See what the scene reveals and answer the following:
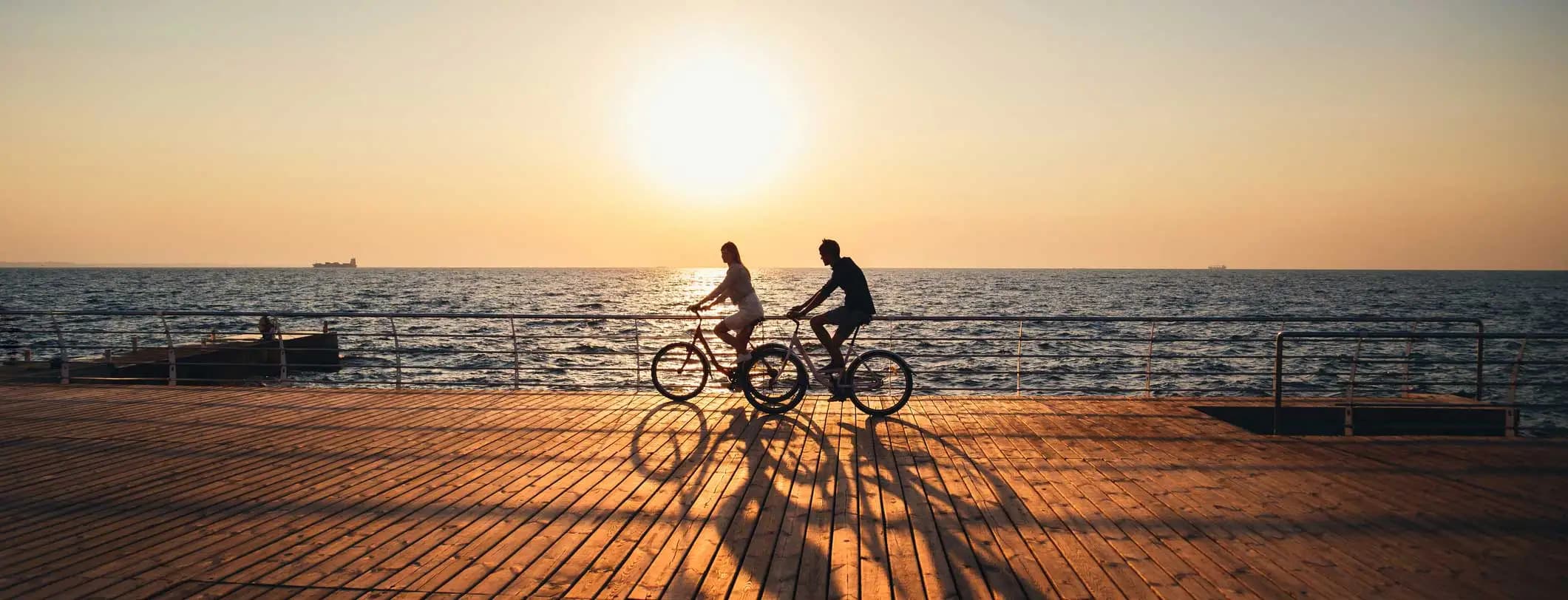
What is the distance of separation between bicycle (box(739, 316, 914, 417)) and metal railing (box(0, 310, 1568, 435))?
122cm

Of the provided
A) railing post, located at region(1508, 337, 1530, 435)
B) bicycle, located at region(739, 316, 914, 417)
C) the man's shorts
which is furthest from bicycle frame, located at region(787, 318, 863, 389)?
railing post, located at region(1508, 337, 1530, 435)

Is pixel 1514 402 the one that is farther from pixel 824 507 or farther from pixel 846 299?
pixel 824 507

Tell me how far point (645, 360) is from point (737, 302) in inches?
894

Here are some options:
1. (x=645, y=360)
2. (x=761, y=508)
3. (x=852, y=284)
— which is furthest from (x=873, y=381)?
(x=645, y=360)

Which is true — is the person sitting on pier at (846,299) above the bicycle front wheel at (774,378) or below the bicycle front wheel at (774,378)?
above

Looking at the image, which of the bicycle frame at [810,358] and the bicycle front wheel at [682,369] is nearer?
the bicycle frame at [810,358]

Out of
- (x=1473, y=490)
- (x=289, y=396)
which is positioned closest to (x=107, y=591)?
(x=289, y=396)

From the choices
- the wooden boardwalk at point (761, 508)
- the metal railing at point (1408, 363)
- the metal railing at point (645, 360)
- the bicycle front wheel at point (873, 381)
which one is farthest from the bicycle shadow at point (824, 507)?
the metal railing at point (1408, 363)

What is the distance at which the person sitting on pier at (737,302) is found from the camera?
28.9ft

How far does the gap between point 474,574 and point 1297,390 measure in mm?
24742

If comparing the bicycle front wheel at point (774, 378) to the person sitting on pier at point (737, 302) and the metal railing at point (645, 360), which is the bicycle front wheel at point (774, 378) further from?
the metal railing at point (645, 360)

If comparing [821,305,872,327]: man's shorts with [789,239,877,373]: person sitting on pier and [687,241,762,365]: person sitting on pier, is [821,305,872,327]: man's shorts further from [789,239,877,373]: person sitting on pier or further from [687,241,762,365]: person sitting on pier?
[687,241,762,365]: person sitting on pier

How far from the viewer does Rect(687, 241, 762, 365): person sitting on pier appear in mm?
8812

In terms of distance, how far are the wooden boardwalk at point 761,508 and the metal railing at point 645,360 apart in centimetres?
168
